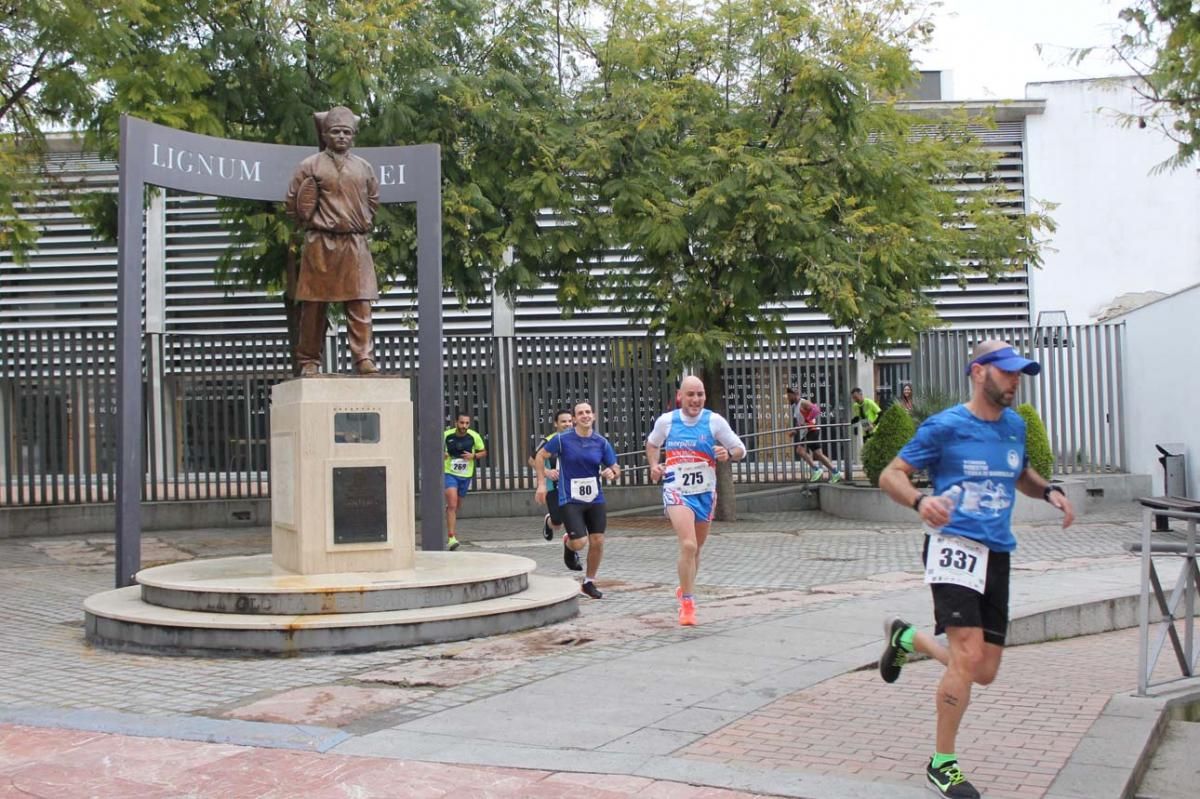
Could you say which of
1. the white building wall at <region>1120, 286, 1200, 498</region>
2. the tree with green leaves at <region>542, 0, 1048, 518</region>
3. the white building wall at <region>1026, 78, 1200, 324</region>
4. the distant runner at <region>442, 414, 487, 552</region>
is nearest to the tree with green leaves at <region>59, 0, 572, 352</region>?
the tree with green leaves at <region>542, 0, 1048, 518</region>

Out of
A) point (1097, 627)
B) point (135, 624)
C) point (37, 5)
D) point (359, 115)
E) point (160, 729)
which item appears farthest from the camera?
point (359, 115)

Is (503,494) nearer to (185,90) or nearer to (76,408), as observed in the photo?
(76,408)

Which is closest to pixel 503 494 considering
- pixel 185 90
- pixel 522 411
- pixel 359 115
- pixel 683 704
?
pixel 522 411

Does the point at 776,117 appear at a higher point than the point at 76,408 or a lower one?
higher

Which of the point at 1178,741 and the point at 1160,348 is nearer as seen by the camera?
the point at 1178,741

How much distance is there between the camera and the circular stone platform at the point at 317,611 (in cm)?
829

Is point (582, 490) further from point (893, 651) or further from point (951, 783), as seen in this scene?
point (951, 783)

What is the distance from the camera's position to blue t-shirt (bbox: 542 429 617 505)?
33.8 feet

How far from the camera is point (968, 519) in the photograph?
5.10m

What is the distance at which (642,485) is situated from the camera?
20.2 meters

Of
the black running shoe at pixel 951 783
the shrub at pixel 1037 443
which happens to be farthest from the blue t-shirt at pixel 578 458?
the shrub at pixel 1037 443

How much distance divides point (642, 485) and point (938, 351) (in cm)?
533

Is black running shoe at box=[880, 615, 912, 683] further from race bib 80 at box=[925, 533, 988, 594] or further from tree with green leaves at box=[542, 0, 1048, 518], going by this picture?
tree with green leaves at box=[542, 0, 1048, 518]

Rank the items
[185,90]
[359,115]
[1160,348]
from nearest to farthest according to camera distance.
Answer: [185,90] → [359,115] → [1160,348]
